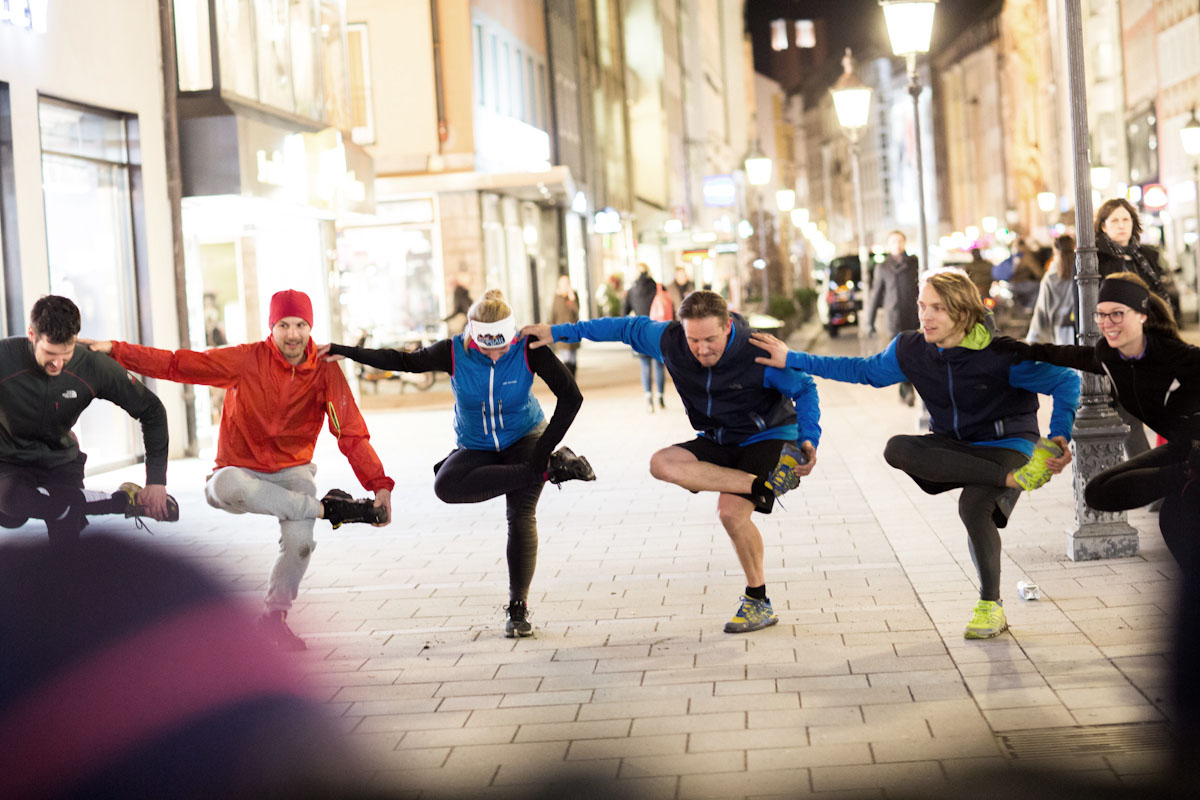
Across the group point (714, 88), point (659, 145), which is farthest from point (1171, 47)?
point (714, 88)

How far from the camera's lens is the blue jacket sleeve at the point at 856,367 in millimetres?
6777

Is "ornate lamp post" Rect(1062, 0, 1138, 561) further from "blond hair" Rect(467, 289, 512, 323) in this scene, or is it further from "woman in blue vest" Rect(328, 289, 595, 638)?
"blond hair" Rect(467, 289, 512, 323)

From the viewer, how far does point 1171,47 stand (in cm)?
5512

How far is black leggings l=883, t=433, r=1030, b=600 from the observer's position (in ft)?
21.6

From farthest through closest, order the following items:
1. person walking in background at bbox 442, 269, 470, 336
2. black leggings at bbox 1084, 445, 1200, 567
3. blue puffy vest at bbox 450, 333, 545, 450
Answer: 1. person walking in background at bbox 442, 269, 470, 336
2. blue puffy vest at bbox 450, 333, 545, 450
3. black leggings at bbox 1084, 445, 1200, 567

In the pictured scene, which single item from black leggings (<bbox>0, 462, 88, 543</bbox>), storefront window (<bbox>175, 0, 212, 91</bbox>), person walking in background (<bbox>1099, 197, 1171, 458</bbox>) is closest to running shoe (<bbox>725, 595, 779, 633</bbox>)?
black leggings (<bbox>0, 462, 88, 543</bbox>)

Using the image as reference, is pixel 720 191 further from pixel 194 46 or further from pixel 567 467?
pixel 567 467

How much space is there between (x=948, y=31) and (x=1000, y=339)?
158 m

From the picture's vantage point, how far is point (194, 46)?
17031 mm

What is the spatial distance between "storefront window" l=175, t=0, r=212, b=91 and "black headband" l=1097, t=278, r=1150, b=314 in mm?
12805

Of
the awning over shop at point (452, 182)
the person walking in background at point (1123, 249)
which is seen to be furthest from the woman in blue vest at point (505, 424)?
the awning over shop at point (452, 182)

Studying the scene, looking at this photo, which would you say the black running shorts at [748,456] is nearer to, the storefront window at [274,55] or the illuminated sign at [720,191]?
the storefront window at [274,55]

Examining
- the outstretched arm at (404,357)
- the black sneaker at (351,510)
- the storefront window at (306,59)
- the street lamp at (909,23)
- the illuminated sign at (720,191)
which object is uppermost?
the illuminated sign at (720,191)

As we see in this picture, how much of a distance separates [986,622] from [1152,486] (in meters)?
1.04
